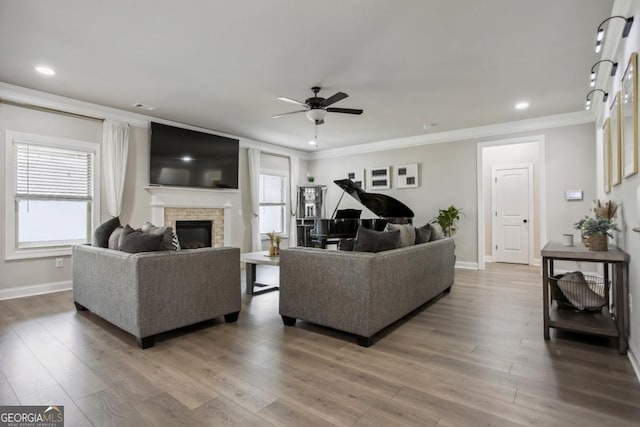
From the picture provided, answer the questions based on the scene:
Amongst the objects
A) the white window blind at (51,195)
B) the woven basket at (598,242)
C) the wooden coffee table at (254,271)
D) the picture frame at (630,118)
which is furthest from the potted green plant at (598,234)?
the white window blind at (51,195)

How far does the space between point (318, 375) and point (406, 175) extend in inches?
213

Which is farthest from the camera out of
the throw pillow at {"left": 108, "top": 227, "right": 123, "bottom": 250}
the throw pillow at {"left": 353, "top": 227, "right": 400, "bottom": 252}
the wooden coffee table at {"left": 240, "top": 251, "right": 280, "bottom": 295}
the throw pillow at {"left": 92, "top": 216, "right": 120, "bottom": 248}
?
the wooden coffee table at {"left": 240, "top": 251, "right": 280, "bottom": 295}

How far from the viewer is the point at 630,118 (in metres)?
2.31

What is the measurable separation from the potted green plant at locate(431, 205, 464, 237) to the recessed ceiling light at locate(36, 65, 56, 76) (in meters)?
5.99

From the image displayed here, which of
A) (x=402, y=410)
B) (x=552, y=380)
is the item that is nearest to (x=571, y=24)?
(x=552, y=380)

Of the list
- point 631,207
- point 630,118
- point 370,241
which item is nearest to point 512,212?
point 631,207

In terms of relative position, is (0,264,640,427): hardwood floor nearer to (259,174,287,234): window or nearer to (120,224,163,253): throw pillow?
(120,224,163,253): throw pillow

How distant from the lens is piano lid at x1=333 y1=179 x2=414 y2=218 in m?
5.52

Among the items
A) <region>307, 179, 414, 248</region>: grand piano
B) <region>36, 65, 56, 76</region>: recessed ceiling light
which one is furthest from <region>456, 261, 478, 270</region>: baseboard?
<region>36, 65, 56, 76</region>: recessed ceiling light

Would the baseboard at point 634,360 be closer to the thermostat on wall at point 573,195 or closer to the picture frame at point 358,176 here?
the thermostat on wall at point 573,195

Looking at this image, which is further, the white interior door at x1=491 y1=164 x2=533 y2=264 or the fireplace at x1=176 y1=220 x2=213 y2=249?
the white interior door at x1=491 y1=164 x2=533 y2=264

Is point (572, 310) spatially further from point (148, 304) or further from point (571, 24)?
point (148, 304)

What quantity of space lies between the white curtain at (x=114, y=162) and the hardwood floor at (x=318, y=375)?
2.00m

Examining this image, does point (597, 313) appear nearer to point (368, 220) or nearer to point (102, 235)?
point (368, 220)
